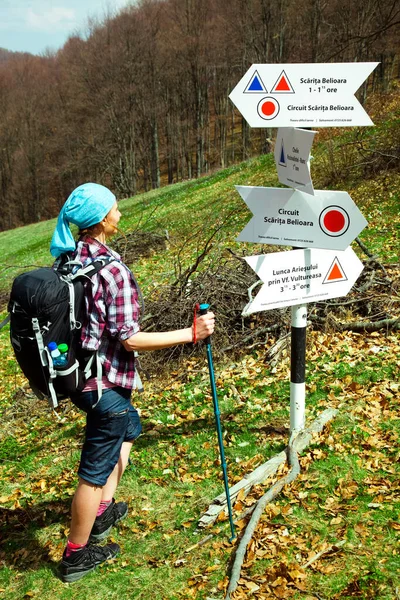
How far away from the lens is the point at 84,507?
307 centimetres

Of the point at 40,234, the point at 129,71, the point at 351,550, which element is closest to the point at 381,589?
the point at 351,550

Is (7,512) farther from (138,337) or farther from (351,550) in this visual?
(351,550)

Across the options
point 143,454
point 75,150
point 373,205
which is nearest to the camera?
point 143,454

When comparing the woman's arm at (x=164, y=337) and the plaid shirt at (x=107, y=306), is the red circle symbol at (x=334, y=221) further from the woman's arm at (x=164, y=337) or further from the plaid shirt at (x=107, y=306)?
the plaid shirt at (x=107, y=306)

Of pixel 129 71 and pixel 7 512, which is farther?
pixel 129 71

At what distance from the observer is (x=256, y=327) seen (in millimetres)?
6430

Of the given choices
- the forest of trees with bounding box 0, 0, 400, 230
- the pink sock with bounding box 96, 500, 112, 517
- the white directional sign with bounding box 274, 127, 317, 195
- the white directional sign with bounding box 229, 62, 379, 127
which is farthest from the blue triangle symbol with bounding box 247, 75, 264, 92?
the forest of trees with bounding box 0, 0, 400, 230

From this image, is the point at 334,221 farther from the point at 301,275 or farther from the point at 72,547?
the point at 72,547

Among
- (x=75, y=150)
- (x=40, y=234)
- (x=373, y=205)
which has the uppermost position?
(x=75, y=150)

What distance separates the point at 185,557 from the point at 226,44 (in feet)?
149

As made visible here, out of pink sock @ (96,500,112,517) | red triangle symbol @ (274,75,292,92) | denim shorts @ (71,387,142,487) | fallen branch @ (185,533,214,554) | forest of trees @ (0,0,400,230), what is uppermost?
forest of trees @ (0,0,400,230)

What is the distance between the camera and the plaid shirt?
2.79m

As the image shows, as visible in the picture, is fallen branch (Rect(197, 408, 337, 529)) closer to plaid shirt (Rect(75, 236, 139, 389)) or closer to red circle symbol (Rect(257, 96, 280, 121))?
plaid shirt (Rect(75, 236, 139, 389))

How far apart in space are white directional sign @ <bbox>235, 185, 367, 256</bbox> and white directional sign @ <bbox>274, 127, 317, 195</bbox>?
0.09 meters
